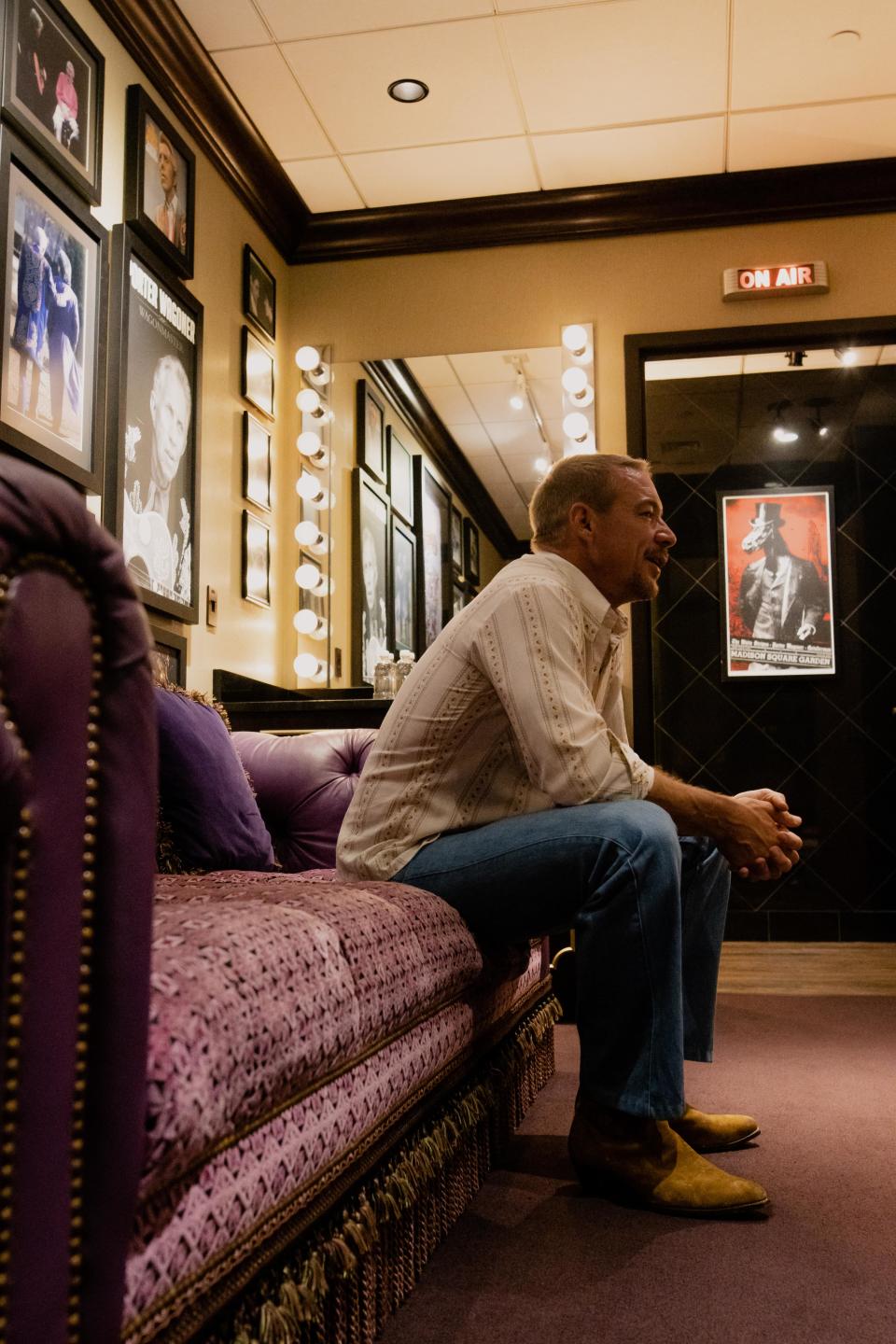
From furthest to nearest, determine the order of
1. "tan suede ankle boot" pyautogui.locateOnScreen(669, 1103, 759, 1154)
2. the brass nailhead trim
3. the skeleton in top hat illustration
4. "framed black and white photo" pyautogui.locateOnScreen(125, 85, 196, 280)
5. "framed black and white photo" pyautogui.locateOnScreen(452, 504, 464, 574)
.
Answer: the skeleton in top hat illustration → "framed black and white photo" pyautogui.locateOnScreen(452, 504, 464, 574) → "framed black and white photo" pyautogui.locateOnScreen(125, 85, 196, 280) → "tan suede ankle boot" pyautogui.locateOnScreen(669, 1103, 759, 1154) → the brass nailhead trim

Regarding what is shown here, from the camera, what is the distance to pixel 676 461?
15.6 ft

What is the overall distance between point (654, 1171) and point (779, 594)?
11.3ft

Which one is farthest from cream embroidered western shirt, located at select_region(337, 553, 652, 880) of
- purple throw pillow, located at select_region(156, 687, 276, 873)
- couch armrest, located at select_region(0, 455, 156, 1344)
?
couch armrest, located at select_region(0, 455, 156, 1344)

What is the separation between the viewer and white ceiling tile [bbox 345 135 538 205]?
12.3 ft

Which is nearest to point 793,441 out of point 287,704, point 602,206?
point 602,206

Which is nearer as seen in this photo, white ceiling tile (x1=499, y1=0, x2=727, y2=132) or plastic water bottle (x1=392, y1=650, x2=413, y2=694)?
white ceiling tile (x1=499, y1=0, x2=727, y2=132)

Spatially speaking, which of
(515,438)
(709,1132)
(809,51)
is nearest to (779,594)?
(515,438)

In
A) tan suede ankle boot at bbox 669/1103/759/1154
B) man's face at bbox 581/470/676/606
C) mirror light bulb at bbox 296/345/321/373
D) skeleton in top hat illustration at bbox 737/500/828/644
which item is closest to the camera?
tan suede ankle boot at bbox 669/1103/759/1154

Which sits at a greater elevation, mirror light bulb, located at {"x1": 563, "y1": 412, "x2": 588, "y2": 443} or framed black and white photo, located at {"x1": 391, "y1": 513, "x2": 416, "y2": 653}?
mirror light bulb, located at {"x1": 563, "y1": 412, "x2": 588, "y2": 443}

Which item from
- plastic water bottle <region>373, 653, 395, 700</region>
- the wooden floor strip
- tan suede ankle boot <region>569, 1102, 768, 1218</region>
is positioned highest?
plastic water bottle <region>373, 653, 395, 700</region>

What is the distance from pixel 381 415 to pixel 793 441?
1850 mm

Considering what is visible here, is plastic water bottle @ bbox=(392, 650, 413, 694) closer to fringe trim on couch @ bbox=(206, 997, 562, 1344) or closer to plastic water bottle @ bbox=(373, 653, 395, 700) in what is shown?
plastic water bottle @ bbox=(373, 653, 395, 700)

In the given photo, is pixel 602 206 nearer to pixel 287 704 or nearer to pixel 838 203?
pixel 838 203

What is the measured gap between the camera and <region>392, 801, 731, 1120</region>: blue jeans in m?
1.42
